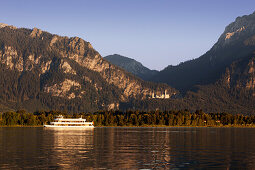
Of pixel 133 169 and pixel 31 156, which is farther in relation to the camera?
pixel 31 156

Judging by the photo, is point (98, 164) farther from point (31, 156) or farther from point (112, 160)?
point (31, 156)

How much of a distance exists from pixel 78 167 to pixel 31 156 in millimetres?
19791

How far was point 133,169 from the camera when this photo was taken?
232 ft

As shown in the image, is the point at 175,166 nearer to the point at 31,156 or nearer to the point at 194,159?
the point at 194,159

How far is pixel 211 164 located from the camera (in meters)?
78.0

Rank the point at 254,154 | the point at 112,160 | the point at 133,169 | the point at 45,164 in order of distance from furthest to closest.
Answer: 1. the point at 254,154
2. the point at 112,160
3. the point at 45,164
4. the point at 133,169

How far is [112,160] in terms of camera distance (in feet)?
271

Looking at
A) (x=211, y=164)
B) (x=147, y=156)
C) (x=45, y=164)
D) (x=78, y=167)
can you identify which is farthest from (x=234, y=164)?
(x=45, y=164)

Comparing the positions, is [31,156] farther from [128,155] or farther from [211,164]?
[211,164]

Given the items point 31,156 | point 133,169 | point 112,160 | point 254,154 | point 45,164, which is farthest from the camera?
point 254,154

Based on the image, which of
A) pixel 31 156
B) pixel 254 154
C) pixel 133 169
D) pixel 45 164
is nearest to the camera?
pixel 133 169

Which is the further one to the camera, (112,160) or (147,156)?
(147,156)

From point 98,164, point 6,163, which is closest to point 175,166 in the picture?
point 98,164

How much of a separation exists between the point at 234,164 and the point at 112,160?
879 inches
